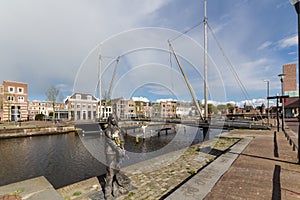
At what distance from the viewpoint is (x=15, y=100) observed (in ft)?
159

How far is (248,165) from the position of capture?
6406mm

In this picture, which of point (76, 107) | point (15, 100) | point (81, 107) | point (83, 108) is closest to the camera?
point (15, 100)

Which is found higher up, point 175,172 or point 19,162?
point 175,172

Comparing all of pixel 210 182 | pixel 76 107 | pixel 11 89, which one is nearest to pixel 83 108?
pixel 76 107

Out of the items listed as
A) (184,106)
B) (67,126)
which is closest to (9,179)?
(67,126)

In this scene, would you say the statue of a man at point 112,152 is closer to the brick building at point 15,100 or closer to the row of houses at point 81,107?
the row of houses at point 81,107

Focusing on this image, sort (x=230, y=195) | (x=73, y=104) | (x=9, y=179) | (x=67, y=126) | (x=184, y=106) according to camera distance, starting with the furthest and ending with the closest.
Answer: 1. (x=184, y=106)
2. (x=73, y=104)
3. (x=67, y=126)
4. (x=9, y=179)
5. (x=230, y=195)

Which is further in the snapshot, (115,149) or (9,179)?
(9,179)

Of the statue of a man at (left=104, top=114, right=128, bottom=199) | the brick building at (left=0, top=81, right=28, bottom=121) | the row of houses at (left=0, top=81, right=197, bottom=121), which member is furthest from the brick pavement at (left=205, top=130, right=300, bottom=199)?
the brick building at (left=0, top=81, right=28, bottom=121)

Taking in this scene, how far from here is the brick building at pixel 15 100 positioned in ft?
151

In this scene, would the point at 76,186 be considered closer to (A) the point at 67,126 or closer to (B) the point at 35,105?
(A) the point at 67,126

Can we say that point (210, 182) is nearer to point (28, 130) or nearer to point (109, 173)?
point (109, 173)

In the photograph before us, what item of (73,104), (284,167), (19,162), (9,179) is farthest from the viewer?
(73,104)

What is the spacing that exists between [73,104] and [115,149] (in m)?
58.3
